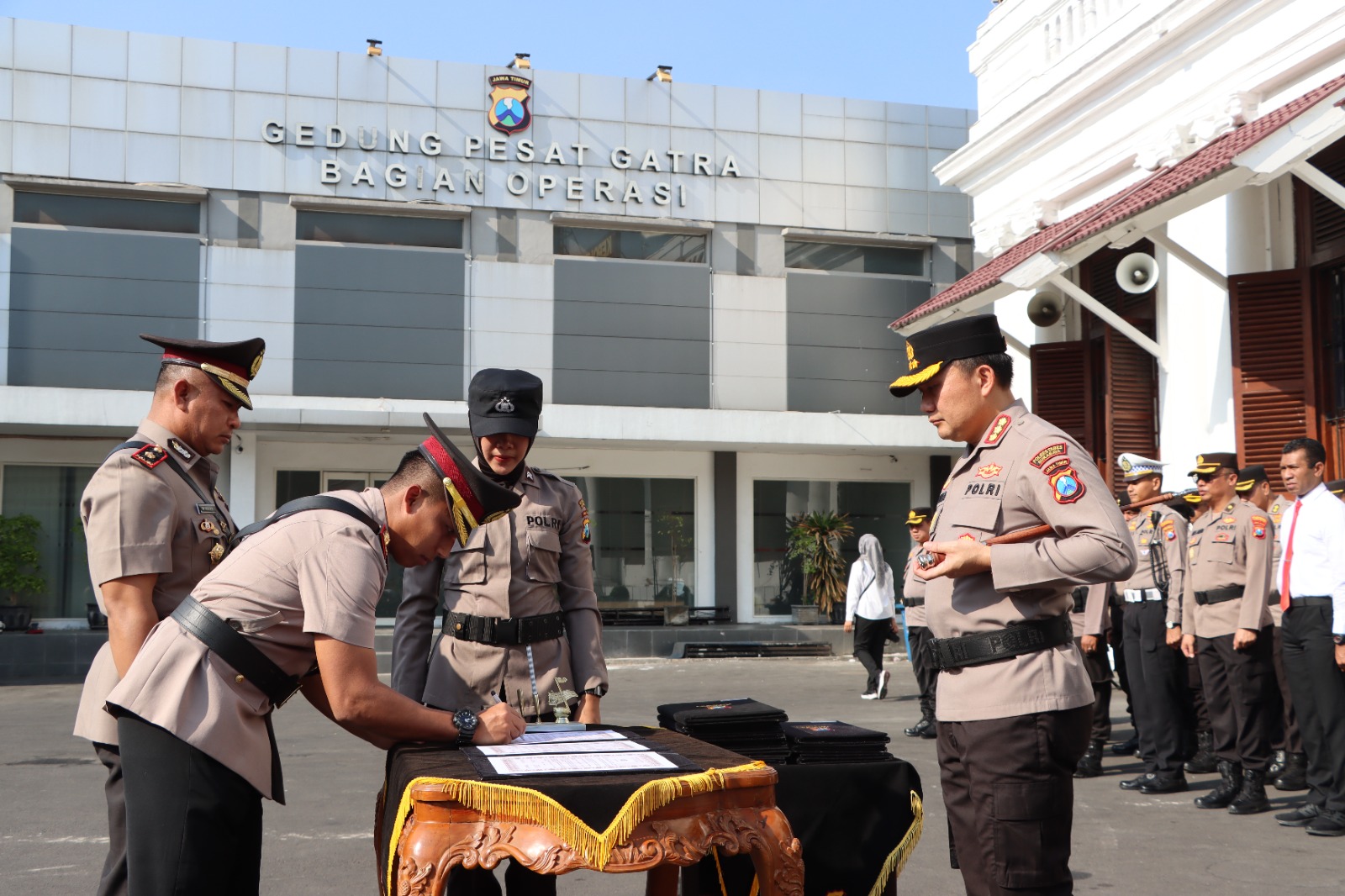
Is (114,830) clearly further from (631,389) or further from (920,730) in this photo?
(631,389)

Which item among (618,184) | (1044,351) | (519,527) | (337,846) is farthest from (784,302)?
(519,527)

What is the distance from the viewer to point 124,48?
63.0ft

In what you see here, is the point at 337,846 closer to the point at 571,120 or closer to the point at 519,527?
the point at 519,527

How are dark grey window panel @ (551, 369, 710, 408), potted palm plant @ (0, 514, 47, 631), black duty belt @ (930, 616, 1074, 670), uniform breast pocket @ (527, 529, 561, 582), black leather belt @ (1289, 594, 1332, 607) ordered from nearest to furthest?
black duty belt @ (930, 616, 1074, 670), uniform breast pocket @ (527, 529, 561, 582), black leather belt @ (1289, 594, 1332, 607), potted palm plant @ (0, 514, 47, 631), dark grey window panel @ (551, 369, 710, 408)

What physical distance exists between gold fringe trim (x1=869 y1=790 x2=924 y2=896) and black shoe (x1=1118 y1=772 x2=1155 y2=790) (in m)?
4.46

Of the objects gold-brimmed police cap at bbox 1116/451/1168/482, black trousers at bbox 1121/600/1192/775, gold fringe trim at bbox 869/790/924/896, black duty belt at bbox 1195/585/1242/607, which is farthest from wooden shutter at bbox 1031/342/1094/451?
gold fringe trim at bbox 869/790/924/896

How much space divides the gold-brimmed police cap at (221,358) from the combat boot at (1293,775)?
22.2ft

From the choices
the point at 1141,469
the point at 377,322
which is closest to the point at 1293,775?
the point at 1141,469

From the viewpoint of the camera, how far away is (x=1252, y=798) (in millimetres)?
6887

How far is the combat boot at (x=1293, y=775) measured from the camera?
7.60 metres

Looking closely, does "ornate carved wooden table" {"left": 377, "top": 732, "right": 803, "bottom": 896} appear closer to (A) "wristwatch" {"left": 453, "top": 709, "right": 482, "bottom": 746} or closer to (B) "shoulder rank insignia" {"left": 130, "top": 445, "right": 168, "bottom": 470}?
(A) "wristwatch" {"left": 453, "top": 709, "right": 482, "bottom": 746}

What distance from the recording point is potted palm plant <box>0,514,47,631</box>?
1781 cm

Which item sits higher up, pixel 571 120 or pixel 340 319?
pixel 571 120

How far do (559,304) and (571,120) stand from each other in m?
3.08
